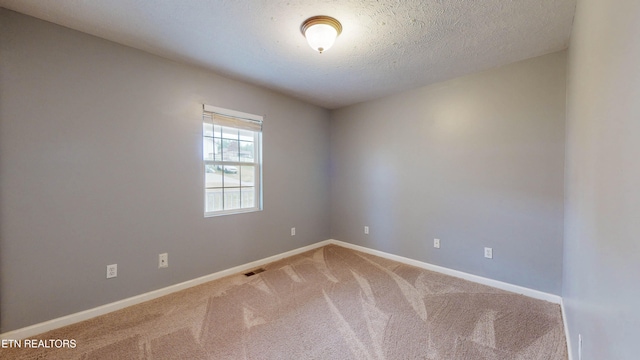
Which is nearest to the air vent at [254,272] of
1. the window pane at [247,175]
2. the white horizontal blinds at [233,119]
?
the window pane at [247,175]

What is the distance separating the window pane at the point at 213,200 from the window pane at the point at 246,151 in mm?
533

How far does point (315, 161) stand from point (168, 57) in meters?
2.38

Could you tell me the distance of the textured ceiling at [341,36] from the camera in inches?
69.2

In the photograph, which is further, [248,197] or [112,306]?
[248,197]

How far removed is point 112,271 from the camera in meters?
2.24

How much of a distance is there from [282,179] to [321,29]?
2.18 meters

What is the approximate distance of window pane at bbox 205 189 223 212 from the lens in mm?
2914

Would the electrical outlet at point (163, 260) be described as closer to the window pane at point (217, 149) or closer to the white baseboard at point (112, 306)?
the white baseboard at point (112, 306)

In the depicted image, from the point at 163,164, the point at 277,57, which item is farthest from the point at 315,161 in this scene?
the point at 163,164

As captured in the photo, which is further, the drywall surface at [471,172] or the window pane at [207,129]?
the window pane at [207,129]

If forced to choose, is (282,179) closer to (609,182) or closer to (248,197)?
(248,197)

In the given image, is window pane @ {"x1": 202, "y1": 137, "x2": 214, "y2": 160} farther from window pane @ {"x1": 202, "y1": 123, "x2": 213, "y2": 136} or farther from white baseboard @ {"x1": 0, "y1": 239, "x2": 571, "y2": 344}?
white baseboard @ {"x1": 0, "y1": 239, "x2": 571, "y2": 344}

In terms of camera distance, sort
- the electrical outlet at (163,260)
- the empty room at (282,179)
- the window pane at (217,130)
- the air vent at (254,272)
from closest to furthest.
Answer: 1. the empty room at (282,179)
2. the electrical outlet at (163,260)
3. the window pane at (217,130)
4. the air vent at (254,272)

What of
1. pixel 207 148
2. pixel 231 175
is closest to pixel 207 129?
pixel 207 148
